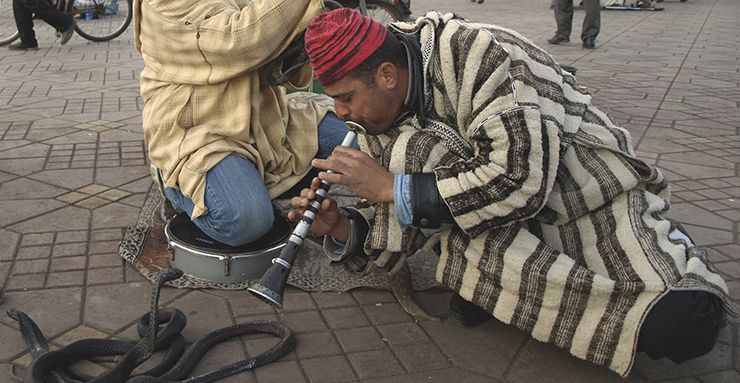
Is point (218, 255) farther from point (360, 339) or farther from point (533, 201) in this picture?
point (533, 201)

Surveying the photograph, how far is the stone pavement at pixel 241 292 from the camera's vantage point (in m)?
1.96

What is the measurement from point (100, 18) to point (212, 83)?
7850mm

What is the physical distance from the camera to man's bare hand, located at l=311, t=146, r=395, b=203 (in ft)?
6.06

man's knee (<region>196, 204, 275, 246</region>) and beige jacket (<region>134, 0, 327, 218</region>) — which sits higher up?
beige jacket (<region>134, 0, 327, 218</region>)

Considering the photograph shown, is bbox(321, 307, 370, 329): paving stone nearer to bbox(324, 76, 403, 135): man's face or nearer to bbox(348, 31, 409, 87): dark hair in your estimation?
bbox(324, 76, 403, 135): man's face

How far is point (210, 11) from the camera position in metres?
2.23

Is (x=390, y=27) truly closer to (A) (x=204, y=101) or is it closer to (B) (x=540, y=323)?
(A) (x=204, y=101)

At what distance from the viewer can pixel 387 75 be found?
1.86 meters

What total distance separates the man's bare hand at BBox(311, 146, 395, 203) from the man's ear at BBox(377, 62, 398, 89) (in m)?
0.22

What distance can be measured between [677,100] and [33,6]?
20.4 ft

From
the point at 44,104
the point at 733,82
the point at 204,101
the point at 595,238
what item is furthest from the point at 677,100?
the point at 44,104

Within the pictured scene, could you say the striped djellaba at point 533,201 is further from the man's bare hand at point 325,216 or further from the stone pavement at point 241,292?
the stone pavement at point 241,292

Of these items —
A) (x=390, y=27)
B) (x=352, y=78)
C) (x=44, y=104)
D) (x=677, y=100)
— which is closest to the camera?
(x=352, y=78)

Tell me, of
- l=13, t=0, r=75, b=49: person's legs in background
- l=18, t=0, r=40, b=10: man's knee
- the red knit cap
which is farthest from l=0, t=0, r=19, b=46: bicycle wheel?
the red knit cap
